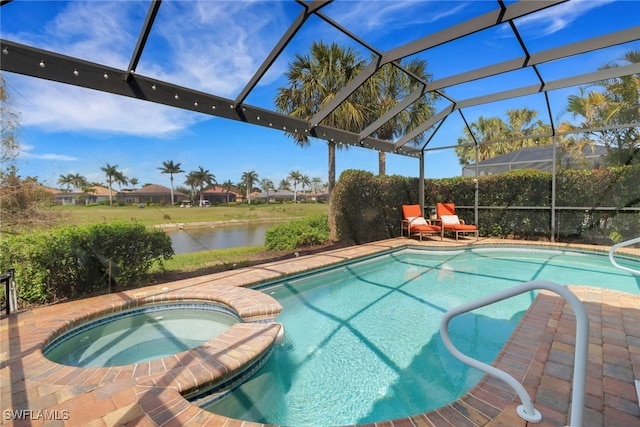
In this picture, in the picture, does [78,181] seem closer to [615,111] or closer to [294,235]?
[294,235]

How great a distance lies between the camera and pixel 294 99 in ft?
29.9

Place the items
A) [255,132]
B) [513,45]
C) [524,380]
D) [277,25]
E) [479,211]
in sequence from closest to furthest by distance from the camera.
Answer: [524,380] < [277,25] < [513,45] < [479,211] < [255,132]

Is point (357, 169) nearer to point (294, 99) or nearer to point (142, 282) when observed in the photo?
point (294, 99)

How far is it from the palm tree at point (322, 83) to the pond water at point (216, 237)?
376cm

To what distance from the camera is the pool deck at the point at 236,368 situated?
6.31 ft

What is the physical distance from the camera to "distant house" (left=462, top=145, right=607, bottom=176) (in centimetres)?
888

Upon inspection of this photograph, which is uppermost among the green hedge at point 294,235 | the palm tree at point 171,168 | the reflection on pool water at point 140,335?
the palm tree at point 171,168

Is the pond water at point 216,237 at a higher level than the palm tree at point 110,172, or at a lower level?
lower

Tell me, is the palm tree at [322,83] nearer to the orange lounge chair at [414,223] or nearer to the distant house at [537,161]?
the orange lounge chair at [414,223]

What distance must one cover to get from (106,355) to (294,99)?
307 inches

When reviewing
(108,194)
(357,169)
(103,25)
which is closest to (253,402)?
(103,25)

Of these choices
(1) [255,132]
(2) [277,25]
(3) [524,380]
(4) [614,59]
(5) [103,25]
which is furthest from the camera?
(1) [255,132]

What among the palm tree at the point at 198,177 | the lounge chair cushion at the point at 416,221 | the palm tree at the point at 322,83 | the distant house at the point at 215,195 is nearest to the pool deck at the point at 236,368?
the palm tree at the point at 198,177

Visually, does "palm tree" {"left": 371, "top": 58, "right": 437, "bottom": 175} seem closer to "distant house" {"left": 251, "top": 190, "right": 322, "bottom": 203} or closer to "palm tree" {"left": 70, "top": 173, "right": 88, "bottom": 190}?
"distant house" {"left": 251, "top": 190, "right": 322, "bottom": 203}
